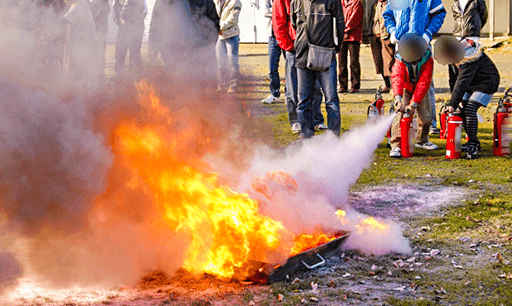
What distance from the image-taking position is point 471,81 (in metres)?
8.49

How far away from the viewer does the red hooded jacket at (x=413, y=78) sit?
8414 mm

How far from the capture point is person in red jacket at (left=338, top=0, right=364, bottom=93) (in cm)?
1383

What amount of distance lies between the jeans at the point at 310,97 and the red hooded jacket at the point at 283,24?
84cm

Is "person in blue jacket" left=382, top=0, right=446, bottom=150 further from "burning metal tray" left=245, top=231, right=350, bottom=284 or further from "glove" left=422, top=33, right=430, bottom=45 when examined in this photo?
"burning metal tray" left=245, top=231, right=350, bottom=284

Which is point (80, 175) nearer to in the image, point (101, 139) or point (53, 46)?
point (101, 139)

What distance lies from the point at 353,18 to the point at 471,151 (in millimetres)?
6202

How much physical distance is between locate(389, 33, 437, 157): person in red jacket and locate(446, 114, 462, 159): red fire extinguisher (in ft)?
1.74

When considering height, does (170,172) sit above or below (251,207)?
above

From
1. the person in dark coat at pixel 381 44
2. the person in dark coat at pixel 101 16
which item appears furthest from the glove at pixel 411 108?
the person in dark coat at pixel 381 44

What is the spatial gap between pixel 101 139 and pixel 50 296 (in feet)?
4.15

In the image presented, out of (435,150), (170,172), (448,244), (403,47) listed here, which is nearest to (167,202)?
(170,172)

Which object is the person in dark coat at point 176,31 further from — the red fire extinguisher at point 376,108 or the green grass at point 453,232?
the red fire extinguisher at point 376,108

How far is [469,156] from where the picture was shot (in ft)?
27.8

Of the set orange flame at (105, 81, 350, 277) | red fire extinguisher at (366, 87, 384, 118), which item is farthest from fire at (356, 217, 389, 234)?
red fire extinguisher at (366, 87, 384, 118)
